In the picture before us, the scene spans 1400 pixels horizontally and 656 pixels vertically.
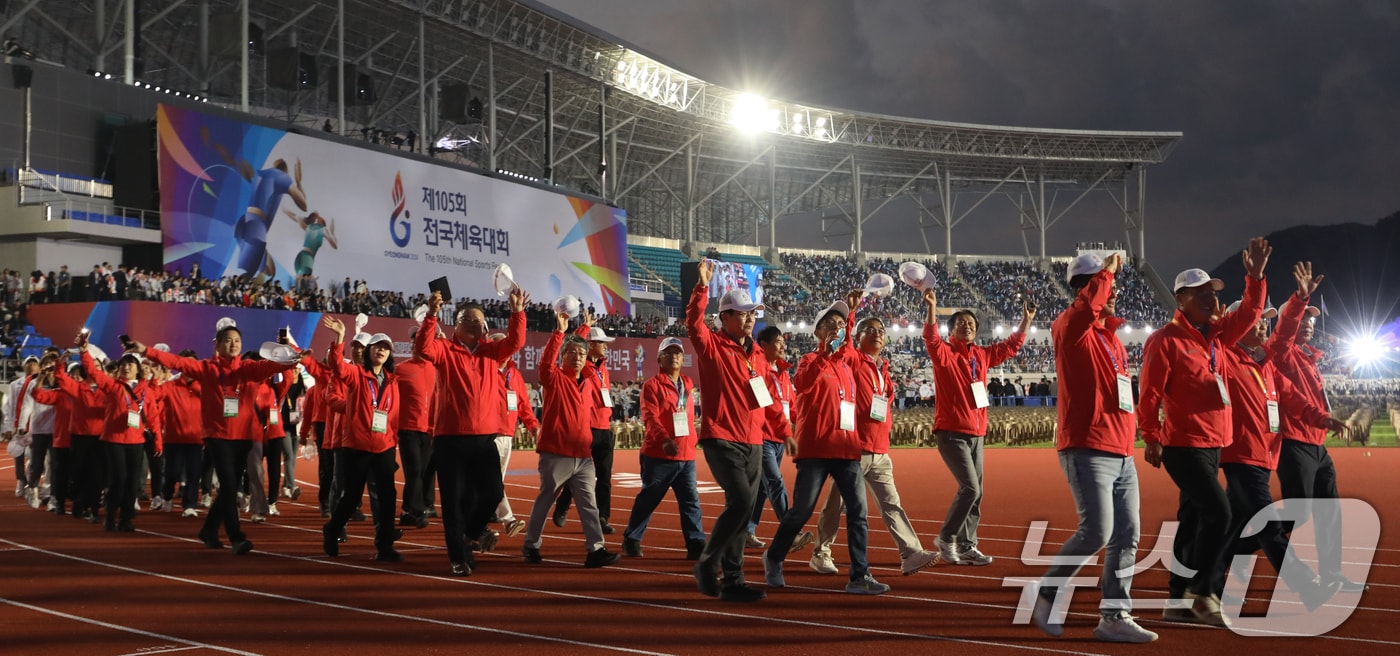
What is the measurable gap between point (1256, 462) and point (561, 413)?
16.7 ft

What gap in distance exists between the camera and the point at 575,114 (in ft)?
174

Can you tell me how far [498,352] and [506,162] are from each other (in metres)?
48.7

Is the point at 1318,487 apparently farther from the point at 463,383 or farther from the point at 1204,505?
the point at 463,383

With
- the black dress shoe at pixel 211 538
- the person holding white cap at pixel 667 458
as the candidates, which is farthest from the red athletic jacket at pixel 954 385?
the black dress shoe at pixel 211 538

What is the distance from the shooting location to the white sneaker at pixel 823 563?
862cm

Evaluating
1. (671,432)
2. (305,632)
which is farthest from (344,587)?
(671,432)

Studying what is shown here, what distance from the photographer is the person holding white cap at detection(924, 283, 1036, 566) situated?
8805 millimetres

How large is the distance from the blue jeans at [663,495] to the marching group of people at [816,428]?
0.02 metres

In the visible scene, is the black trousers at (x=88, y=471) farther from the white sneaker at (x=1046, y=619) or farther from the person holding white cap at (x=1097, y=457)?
the person holding white cap at (x=1097, y=457)

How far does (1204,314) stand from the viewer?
663cm

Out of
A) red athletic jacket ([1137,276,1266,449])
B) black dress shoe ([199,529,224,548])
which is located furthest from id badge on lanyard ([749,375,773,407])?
black dress shoe ([199,529,224,548])

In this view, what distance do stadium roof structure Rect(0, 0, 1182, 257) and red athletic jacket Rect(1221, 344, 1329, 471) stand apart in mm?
31174

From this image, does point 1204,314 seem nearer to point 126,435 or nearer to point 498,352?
point 498,352

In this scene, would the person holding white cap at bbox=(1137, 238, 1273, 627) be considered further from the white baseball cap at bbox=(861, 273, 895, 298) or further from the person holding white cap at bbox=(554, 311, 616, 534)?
the person holding white cap at bbox=(554, 311, 616, 534)
